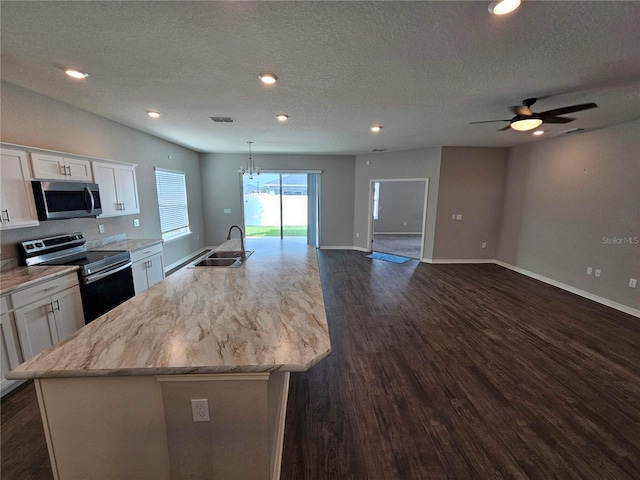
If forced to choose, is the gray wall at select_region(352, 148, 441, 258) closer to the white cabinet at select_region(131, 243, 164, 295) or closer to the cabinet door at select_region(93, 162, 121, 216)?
the white cabinet at select_region(131, 243, 164, 295)

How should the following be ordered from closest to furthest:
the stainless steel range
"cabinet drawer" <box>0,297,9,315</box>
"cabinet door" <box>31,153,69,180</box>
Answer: "cabinet drawer" <box>0,297,9,315</box>
"cabinet door" <box>31,153,69,180</box>
the stainless steel range

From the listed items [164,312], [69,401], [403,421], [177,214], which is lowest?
[403,421]

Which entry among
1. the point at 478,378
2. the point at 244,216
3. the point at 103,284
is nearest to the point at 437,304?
the point at 478,378

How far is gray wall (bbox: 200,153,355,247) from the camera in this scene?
22.5 ft

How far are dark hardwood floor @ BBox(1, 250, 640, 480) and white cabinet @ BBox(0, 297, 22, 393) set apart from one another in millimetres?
270

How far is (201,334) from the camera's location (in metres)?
1.32

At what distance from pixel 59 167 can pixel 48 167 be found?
0.12m

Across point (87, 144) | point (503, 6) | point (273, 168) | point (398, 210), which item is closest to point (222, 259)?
point (87, 144)

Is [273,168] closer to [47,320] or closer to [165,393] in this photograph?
[47,320]

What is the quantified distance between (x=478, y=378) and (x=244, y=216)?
625 cm

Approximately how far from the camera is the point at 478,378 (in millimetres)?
2320

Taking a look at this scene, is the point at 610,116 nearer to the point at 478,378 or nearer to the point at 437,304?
the point at 437,304

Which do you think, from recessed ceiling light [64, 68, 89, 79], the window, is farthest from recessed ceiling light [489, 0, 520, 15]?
the window

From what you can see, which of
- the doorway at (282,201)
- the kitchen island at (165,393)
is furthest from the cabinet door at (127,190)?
the doorway at (282,201)
